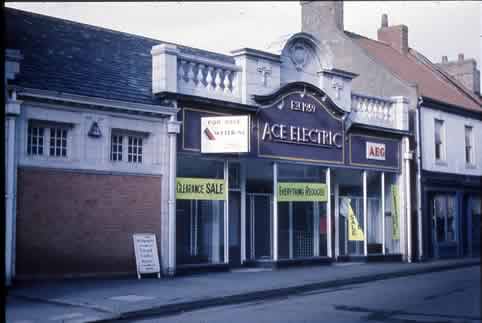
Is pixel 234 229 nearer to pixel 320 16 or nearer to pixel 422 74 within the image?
pixel 320 16

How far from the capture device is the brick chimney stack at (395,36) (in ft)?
109

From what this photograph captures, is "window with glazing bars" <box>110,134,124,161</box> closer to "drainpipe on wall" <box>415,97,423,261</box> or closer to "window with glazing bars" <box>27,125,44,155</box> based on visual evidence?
"window with glazing bars" <box>27,125,44,155</box>

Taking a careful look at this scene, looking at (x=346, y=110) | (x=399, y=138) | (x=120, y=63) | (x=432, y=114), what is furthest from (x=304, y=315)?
(x=432, y=114)

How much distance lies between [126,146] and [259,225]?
566 centimetres

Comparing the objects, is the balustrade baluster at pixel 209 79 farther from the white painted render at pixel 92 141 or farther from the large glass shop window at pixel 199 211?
the large glass shop window at pixel 199 211

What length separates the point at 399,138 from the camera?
87.2 feet

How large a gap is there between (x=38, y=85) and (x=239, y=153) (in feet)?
19.6

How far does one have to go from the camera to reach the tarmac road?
36.4ft

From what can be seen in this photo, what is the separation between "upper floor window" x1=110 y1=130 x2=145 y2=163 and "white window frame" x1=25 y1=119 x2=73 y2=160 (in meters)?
1.27

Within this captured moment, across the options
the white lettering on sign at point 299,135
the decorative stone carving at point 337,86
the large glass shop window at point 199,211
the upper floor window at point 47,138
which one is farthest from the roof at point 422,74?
the upper floor window at point 47,138

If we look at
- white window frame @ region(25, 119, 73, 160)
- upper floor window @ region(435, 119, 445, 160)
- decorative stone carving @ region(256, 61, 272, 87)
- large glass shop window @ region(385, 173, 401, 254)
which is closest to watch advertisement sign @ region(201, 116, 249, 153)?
decorative stone carving @ region(256, 61, 272, 87)

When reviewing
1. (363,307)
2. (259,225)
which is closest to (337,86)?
(259,225)

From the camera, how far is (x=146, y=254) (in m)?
17.1

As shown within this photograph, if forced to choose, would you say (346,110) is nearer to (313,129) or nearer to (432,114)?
(313,129)
